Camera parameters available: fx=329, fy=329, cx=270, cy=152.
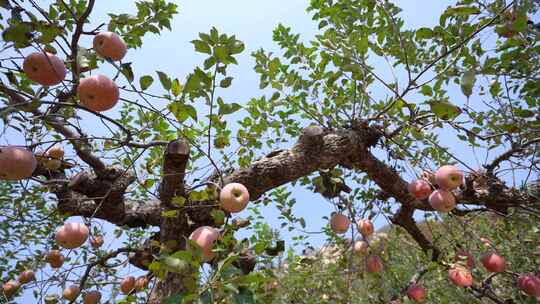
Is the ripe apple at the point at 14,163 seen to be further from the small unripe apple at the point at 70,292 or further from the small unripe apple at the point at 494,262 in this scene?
the small unripe apple at the point at 494,262

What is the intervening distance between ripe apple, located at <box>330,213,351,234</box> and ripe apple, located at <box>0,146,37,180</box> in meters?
1.83

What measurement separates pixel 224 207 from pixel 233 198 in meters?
0.06

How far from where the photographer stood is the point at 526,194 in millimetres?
2525

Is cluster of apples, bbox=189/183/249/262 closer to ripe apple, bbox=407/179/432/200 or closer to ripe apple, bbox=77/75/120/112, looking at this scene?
ripe apple, bbox=77/75/120/112

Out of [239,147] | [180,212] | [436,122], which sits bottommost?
[180,212]

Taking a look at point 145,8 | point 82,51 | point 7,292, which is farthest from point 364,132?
point 7,292

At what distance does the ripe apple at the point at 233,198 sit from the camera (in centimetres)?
144

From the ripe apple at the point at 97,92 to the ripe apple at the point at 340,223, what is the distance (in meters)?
1.69

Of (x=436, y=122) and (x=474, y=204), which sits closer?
(x=436, y=122)

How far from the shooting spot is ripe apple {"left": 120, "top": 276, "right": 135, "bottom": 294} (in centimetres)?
222

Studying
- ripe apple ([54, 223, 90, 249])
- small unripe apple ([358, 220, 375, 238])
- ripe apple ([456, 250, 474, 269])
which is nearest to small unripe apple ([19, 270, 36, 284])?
ripe apple ([54, 223, 90, 249])

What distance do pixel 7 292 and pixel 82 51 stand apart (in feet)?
7.40

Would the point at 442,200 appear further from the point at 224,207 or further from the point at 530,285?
the point at 224,207

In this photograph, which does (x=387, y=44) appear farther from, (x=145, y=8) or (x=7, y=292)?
(x=7, y=292)
